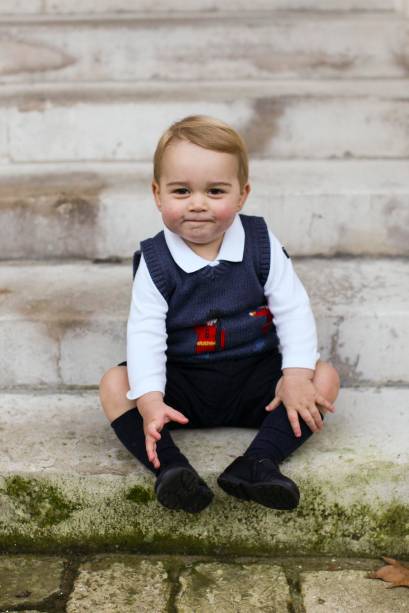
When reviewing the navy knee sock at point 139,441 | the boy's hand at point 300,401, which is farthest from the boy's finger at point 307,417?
the navy knee sock at point 139,441

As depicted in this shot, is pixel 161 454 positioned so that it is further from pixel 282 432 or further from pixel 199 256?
pixel 199 256

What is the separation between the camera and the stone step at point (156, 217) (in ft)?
10.8

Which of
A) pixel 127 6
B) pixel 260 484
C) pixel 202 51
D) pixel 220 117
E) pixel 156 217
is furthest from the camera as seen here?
pixel 127 6

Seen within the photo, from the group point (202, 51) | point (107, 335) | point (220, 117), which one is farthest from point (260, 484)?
point (202, 51)

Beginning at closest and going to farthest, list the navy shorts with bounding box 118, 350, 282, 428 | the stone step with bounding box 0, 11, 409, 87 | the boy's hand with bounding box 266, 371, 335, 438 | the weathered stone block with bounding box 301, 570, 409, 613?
the weathered stone block with bounding box 301, 570, 409, 613, the boy's hand with bounding box 266, 371, 335, 438, the navy shorts with bounding box 118, 350, 282, 428, the stone step with bounding box 0, 11, 409, 87

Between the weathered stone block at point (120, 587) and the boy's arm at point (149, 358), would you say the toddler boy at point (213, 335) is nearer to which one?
the boy's arm at point (149, 358)

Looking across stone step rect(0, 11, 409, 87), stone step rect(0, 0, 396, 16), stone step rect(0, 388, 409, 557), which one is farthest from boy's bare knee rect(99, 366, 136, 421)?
stone step rect(0, 0, 396, 16)

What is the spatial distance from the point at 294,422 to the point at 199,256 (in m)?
0.54

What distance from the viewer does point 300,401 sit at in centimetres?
240

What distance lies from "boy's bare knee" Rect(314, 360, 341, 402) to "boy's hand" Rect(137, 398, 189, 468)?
16.1 inches

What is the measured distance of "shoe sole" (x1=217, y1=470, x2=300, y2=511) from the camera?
7.14 feet

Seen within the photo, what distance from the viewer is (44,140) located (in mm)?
3756

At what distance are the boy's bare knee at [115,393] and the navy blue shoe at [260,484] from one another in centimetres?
36

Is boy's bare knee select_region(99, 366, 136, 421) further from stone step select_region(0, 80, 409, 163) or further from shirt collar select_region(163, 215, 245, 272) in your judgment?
stone step select_region(0, 80, 409, 163)
